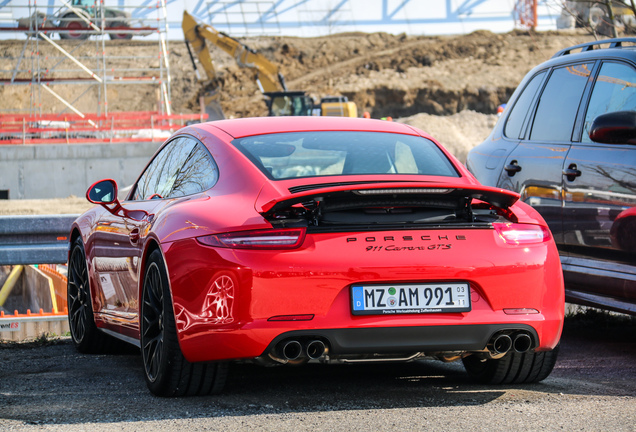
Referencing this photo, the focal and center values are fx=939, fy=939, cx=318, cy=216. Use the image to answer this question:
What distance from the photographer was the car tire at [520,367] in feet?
15.3

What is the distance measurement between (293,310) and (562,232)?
2.73m

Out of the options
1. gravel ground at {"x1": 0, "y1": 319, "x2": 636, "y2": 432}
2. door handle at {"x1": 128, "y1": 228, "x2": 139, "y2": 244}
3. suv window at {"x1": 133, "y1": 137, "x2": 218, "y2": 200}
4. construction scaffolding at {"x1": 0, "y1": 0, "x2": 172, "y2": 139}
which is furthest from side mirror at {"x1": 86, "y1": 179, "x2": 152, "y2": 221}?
construction scaffolding at {"x1": 0, "y1": 0, "x2": 172, "y2": 139}

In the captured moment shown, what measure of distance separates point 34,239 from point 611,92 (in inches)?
188

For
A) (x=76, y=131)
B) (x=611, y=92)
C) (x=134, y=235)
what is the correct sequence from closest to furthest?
(x=134, y=235) < (x=611, y=92) < (x=76, y=131)

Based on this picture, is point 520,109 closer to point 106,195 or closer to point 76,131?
point 106,195

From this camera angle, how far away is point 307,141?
188 inches

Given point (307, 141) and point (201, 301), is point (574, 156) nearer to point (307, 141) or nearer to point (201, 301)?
point (307, 141)

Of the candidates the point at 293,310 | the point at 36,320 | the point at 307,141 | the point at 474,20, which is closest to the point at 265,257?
the point at 293,310

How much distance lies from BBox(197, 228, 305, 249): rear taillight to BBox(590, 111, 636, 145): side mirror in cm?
231

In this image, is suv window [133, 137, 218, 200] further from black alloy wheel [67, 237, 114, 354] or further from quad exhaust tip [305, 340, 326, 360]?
quad exhaust tip [305, 340, 326, 360]

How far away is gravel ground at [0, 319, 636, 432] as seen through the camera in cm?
387

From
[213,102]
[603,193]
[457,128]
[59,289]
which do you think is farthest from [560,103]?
[457,128]

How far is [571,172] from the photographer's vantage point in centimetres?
595

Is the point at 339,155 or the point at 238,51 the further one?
the point at 238,51
